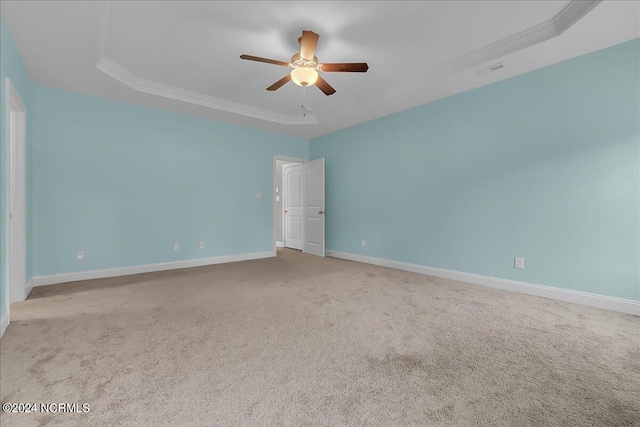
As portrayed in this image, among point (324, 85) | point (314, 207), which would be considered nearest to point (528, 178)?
point (324, 85)

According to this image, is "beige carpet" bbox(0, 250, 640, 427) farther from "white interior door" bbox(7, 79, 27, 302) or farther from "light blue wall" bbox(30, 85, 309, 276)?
"light blue wall" bbox(30, 85, 309, 276)

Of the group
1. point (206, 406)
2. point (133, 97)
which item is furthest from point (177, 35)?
point (206, 406)

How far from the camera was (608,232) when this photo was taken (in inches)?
113

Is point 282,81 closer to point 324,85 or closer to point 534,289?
point 324,85

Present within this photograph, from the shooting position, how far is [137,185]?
14.4ft

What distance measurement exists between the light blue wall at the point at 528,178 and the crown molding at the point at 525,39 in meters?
0.68

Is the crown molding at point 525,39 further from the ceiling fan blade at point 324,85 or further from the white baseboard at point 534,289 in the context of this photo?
the white baseboard at point 534,289

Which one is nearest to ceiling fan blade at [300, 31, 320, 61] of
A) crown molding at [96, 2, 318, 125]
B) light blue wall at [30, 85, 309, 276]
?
crown molding at [96, 2, 318, 125]

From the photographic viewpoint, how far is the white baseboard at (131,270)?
3718 millimetres

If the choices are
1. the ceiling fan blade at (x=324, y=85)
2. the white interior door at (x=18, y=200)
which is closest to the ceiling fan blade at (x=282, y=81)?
the ceiling fan blade at (x=324, y=85)

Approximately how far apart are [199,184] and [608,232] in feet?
18.5

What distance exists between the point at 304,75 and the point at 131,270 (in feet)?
12.8

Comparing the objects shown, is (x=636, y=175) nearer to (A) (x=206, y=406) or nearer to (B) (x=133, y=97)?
(A) (x=206, y=406)

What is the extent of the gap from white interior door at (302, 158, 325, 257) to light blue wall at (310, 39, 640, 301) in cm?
140
